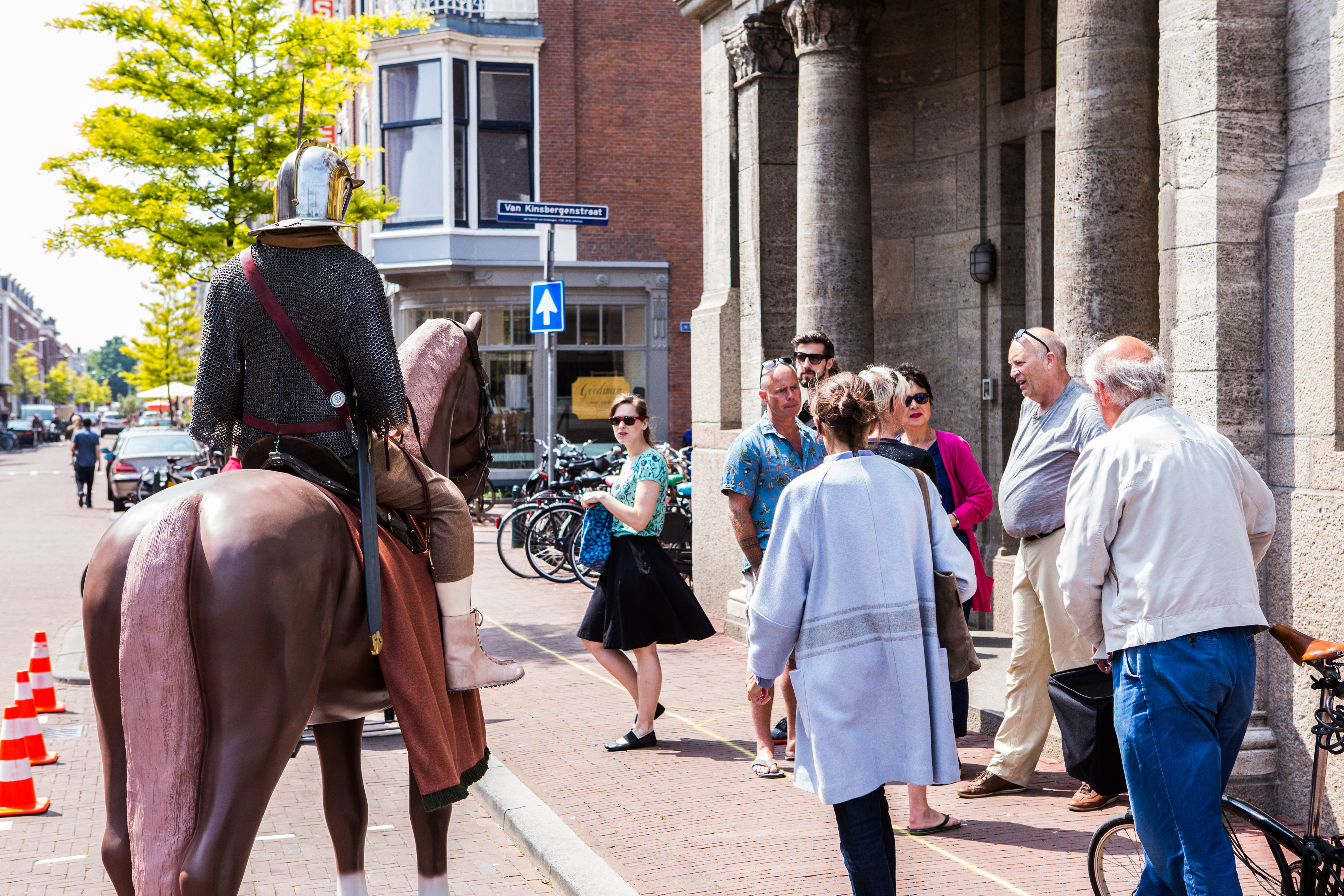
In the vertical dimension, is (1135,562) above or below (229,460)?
below

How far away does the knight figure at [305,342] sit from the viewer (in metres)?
3.80

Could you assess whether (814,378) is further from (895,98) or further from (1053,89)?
(895,98)

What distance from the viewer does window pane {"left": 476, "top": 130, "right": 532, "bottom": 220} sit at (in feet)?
81.5

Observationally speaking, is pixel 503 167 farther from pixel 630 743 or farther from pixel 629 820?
pixel 629 820

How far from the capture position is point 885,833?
3.87 meters

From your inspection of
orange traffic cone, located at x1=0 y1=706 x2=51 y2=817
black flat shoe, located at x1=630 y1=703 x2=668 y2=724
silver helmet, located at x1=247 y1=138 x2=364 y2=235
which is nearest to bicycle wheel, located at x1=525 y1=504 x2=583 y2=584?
black flat shoe, located at x1=630 y1=703 x2=668 y2=724

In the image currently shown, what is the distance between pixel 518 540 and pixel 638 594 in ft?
26.2

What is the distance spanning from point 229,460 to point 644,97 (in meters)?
23.1

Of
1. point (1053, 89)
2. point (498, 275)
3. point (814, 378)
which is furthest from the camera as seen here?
point (498, 275)

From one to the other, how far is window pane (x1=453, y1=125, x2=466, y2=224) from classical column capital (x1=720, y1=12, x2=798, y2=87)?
1544cm

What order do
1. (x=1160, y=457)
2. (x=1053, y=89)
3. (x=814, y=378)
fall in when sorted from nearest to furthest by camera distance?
(x=1160, y=457), (x=814, y=378), (x=1053, y=89)

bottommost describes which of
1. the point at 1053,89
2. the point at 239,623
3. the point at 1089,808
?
the point at 1089,808

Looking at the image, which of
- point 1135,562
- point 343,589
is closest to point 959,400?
point 1135,562

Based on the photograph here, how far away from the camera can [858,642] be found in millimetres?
3789
